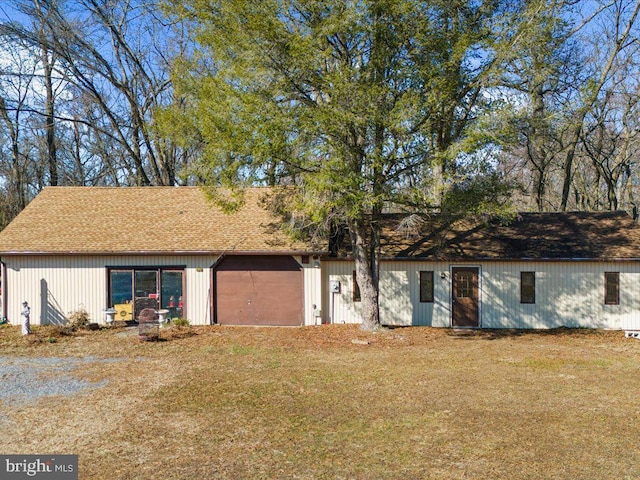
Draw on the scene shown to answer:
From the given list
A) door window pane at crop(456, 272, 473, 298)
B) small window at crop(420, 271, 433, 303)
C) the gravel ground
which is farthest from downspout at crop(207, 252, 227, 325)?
door window pane at crop(456, 272, 473, 298)

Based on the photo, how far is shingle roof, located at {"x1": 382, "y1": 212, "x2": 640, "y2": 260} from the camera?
54.9 ft

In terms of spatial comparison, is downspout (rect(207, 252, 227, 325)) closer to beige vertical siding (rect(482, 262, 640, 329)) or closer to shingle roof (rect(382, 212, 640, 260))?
shingle roof (rect(382, 212, 640, 260))

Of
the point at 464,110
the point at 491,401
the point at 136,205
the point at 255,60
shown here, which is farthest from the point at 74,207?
the point at 491,401

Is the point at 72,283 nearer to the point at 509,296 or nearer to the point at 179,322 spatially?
the point at 179,322

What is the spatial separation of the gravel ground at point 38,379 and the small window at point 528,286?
492 inches

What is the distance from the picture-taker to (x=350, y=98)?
41.6 ft

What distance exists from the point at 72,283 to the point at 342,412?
12.2 m

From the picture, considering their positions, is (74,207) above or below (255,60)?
below

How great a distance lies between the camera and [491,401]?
8.95 metres

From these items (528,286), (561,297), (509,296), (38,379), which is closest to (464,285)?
(509,296)

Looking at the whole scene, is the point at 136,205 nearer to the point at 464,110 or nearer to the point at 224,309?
the point at 224,309

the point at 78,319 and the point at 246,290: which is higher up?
the point at 246,290

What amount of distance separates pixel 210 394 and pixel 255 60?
7958 millimetres

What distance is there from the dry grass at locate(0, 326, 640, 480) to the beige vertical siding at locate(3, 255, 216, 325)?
9.88 ft
